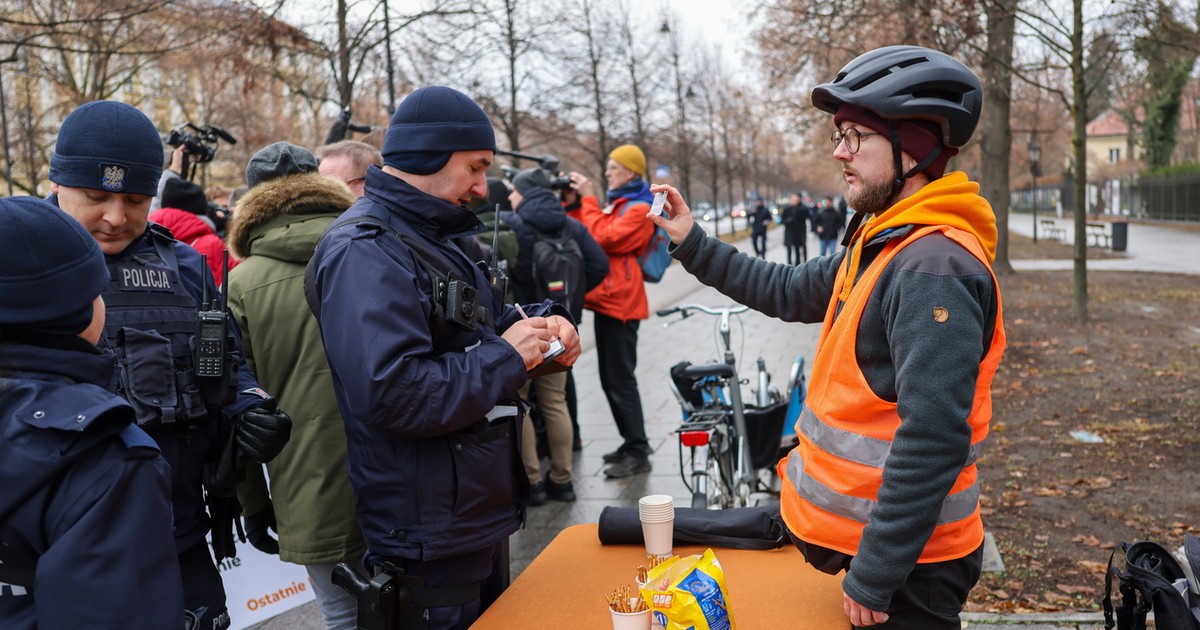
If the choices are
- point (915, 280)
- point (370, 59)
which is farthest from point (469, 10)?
point (915, 280)

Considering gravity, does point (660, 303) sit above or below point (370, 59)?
below

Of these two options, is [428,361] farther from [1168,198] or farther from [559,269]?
[1168,198]

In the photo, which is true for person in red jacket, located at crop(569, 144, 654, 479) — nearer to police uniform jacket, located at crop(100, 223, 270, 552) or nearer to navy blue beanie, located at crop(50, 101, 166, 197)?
police uniform jacket, located at crop(100, 223, 270, 552)

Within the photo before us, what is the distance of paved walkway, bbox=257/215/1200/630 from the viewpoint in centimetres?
462

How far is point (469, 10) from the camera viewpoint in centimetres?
1166

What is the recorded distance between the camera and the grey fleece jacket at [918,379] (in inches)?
74.2

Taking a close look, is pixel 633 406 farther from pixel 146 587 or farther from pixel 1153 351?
pixel 1153 351

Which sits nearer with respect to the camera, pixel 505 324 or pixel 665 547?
pixel 665 547

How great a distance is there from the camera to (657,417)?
859cm

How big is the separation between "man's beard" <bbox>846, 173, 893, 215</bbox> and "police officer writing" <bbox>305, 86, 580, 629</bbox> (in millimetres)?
898

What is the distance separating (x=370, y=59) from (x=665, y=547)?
1210 centimetres

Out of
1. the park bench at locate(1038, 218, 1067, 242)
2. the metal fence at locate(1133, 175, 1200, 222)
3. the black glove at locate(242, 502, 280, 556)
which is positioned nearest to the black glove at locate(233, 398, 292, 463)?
the black glove at locate(242, 502, 280, 556)

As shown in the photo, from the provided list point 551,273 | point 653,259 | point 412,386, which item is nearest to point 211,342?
point 412,386

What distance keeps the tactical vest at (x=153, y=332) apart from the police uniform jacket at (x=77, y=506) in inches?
25.7
